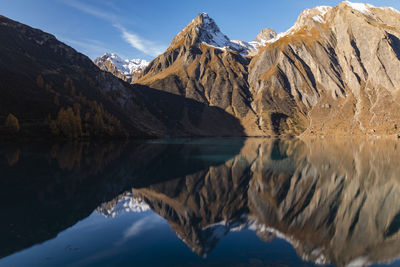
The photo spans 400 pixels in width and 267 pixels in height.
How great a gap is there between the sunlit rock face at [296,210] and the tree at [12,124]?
87914mm

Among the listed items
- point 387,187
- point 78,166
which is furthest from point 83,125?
point 387,187

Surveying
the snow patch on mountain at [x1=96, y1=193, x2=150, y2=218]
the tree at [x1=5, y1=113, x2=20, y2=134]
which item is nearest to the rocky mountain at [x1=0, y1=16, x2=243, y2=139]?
the tree at [x1=5, y1=113, x2=20, y2=134]

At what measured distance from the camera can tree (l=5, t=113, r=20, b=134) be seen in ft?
317

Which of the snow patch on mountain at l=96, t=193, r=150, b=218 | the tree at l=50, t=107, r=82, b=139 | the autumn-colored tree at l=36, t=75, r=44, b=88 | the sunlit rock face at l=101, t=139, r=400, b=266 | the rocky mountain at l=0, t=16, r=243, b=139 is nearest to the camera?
the sunlit rock face at l=101, t=139, r=400, b=266

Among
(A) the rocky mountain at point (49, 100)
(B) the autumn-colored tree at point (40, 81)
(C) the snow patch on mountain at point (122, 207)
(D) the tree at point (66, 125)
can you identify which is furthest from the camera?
(B) the autumn-colored tree at point (40, 81)

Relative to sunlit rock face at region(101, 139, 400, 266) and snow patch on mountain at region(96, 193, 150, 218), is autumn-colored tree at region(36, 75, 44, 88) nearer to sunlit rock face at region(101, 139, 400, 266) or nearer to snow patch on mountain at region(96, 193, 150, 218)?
sunlit rock face at region(101, 139, 400, 266)

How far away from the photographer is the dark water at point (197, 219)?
56.1 feet

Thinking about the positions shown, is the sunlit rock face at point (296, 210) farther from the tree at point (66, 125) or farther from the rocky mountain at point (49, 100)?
the rocky mountain at point (49, 100)

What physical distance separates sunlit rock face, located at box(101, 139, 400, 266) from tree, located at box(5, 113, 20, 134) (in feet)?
288

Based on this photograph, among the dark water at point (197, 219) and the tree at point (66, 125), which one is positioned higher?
the tree at point (66, 125)

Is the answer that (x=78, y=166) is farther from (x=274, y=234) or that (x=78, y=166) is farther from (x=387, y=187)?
(x=387, y=187)

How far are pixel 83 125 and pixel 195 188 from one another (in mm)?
105459

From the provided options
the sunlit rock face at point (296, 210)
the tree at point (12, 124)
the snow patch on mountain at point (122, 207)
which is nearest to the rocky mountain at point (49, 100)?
the tree at point (12, 124)

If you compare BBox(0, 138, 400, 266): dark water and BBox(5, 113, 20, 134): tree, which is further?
BBox(5, 113, 20, 134): tree
